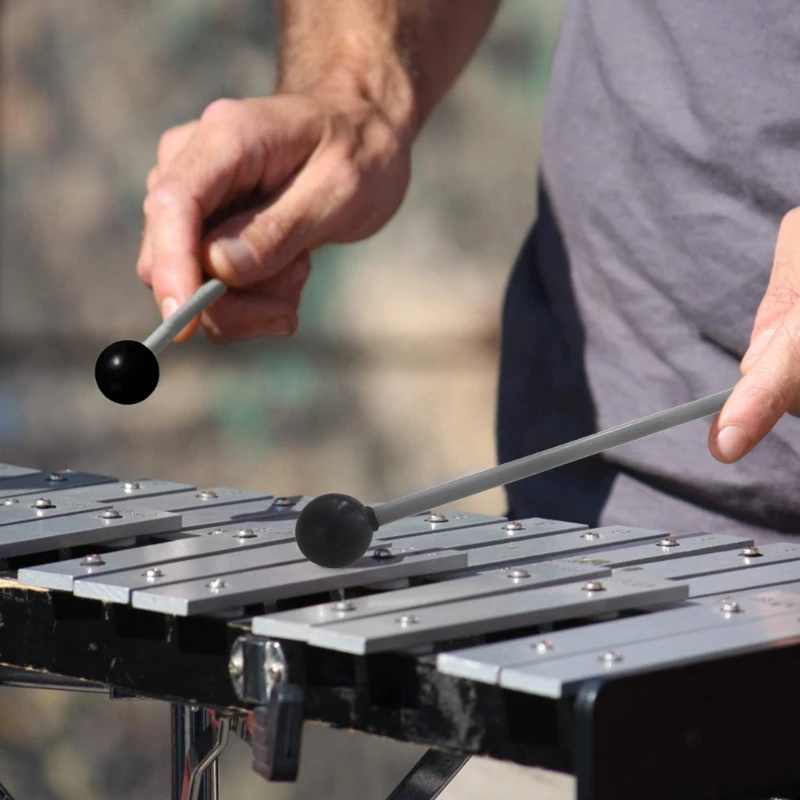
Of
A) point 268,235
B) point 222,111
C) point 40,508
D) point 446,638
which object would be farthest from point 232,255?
point 446,638

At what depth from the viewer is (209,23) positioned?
11.9 ft

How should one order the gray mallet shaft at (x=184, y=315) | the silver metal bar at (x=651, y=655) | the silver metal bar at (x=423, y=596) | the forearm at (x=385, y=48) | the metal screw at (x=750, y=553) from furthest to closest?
the forearm at (x=385, y=48)
the gray mallet shaft at (x=184, y=315)
the metal screw at (x=750, y=553)
the silver metal bar at (x=423, y=596)
the silver metal bar at (x=651, y=655)

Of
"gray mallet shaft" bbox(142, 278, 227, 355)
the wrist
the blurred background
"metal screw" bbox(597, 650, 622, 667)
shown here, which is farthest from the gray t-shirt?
the blurred background

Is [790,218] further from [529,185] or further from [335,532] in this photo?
[529,185]

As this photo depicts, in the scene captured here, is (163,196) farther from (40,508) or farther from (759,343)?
(759,343)

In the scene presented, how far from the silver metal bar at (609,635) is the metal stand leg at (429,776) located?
12.7 inches

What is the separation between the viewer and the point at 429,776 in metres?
1.31

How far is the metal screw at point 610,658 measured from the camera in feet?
2.99

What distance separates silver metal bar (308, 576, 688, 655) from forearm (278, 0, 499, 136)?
93 centimetres

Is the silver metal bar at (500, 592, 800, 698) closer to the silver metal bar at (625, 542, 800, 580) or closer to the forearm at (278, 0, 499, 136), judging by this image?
the silver metal bar at (625, 542, 800, 580)

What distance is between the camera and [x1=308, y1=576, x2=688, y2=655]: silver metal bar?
0.97 m

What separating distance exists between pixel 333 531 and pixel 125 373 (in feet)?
1.08

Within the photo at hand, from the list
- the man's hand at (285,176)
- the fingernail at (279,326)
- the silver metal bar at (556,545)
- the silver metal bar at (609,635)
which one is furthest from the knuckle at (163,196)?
the silver metal bar at (609,635)

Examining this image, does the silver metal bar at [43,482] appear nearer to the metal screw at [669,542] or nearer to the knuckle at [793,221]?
the metal screw at [669,542]
